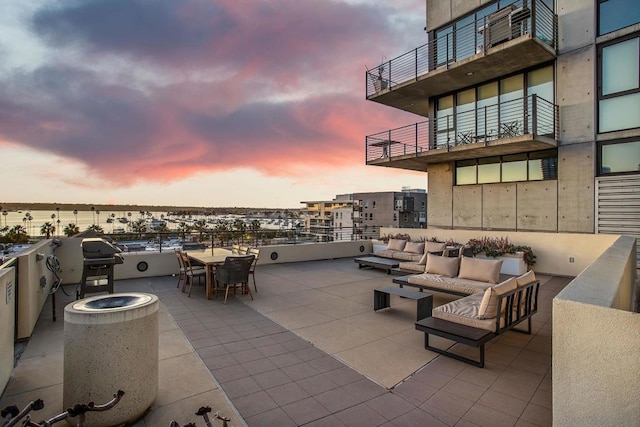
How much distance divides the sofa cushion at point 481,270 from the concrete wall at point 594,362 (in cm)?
430

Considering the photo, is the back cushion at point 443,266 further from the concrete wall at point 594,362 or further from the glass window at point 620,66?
the glass window at point 620,66

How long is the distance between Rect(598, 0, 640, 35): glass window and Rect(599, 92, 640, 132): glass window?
1.94 m

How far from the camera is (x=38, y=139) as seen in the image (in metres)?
11.8

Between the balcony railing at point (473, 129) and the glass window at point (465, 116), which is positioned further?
the glass window at point (465, 116)

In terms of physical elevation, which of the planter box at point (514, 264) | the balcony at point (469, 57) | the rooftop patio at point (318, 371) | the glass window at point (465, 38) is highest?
the glass window at point (465, 38)

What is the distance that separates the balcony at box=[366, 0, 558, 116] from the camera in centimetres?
967

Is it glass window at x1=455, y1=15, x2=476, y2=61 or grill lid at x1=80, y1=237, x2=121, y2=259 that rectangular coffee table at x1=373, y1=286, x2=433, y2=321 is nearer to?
grill lid at x1=80, y1=237, x2=121, y2=259

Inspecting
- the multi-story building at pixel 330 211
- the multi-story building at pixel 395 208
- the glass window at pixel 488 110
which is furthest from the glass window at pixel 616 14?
the multi-story building at pixel 330 211

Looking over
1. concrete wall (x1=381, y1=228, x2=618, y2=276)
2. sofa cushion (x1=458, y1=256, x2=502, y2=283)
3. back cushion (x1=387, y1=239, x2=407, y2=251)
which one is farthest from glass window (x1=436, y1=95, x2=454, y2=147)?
sofa cushion (x1=458, y1=256, x2=502, y2=283)

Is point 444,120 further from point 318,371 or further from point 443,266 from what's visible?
point 318,371

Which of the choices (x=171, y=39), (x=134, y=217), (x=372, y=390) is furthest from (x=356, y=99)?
(x=134, y=217)

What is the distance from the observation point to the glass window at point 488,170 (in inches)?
457

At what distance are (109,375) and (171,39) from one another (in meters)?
10.3

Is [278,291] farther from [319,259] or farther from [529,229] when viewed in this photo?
[529,229]
